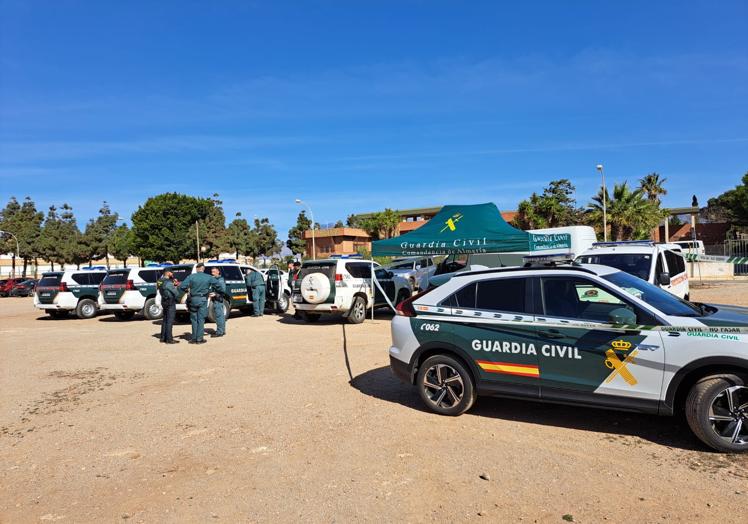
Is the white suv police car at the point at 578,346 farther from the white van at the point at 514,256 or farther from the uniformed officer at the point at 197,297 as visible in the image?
the white van at the point at 514,256

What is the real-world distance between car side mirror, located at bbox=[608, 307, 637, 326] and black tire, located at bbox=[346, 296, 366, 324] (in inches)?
394

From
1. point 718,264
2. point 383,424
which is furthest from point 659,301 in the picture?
point 718,264

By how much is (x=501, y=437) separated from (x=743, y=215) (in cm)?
5578

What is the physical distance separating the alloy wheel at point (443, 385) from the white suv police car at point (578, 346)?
0.04 feet

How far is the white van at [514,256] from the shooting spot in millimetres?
15844

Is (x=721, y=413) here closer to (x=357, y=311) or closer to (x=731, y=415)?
(x=731, y=415)

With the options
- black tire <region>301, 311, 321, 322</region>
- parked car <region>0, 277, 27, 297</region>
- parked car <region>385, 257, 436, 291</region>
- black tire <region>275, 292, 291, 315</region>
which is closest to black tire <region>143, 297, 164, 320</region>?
black tire <region>275, 292, 291, 315</region>

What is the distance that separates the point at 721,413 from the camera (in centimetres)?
457

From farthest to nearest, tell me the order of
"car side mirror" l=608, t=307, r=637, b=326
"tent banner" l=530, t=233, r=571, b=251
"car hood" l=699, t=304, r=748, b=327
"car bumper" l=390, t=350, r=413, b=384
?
"tent banner" l=530, t=233, r=571, b=251, "car bumper" l=390, t=350, r=413, b=384, "car side mirror" l=608, t=307, r=637, b=326, "car hood" l=699, t=304, r=748, b=327

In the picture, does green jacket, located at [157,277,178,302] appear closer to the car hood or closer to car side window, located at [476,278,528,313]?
car side window, located at [476,278,528,313]

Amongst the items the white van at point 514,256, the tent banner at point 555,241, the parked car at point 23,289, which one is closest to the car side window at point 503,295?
the white van at point 514,256

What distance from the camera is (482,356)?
5691 mm

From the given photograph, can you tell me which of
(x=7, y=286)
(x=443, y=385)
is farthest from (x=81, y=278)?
(x=7, y=286)

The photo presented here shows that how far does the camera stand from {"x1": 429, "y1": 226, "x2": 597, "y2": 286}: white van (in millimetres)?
15844
